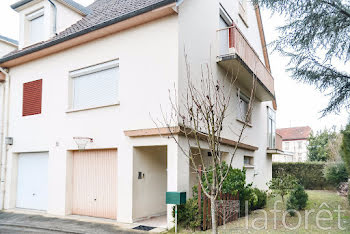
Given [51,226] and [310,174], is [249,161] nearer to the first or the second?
[51,226]

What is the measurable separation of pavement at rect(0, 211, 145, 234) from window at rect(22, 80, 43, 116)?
3.98 meters

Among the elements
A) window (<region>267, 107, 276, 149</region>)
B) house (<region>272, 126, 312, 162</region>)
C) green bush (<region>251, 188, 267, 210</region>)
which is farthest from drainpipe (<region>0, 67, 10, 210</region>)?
house (<region>272, 126, 312, 162</region>)

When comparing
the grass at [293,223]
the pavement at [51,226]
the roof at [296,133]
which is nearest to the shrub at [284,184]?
the grass at [293,223]

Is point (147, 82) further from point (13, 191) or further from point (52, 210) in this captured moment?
point (13, 191)

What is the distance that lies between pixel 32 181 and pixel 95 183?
3.40 meters

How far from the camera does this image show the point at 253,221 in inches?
355

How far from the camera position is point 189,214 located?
809cm

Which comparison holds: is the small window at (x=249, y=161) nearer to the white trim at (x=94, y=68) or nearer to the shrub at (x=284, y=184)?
the shrub at (x=284, y=184)

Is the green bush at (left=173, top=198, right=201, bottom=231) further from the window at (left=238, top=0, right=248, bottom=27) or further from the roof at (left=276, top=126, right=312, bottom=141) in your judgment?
the roof at (left=276, top=126, right=312, bottom=141)

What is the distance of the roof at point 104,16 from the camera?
8.99 metres

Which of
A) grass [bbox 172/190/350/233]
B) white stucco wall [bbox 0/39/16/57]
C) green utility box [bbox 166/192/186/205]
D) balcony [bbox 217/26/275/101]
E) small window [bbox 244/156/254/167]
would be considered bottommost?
grass [bbox 172/190/350/233]

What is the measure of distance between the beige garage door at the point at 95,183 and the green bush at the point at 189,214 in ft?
8.24

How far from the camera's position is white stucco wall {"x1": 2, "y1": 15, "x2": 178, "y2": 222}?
357 inches

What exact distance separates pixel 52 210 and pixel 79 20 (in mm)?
7289
